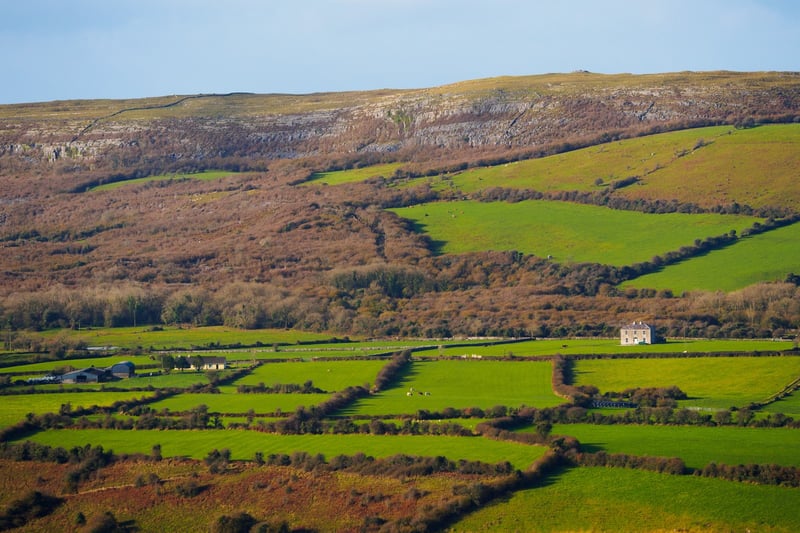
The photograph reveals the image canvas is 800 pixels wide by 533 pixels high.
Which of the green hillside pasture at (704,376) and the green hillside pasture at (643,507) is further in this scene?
the green hillside pasture at (704,376)

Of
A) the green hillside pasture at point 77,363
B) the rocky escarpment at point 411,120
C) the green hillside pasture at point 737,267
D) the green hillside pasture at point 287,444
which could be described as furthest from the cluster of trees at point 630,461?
the rocky escarpment at point 411,120

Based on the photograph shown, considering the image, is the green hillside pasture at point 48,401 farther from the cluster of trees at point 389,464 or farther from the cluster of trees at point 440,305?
the cluster of trees at point 440,305

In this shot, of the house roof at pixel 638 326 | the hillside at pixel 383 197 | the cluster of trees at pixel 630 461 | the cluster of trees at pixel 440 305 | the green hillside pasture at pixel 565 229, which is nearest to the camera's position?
the cluster of trees at pixel 630 461

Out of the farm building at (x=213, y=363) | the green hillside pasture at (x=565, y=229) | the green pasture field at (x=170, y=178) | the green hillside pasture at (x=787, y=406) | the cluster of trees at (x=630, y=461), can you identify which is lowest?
the farm building at (x=213, y=363)

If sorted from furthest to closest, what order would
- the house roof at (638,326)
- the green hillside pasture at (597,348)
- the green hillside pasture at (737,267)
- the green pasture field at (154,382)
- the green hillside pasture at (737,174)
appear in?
the green hillside pasture at (737,174) → the green hillside pasture at (737,267) → the house roof at (638,326) → the green hillside pasture at (597,348) → the green pasture field at (154,382)

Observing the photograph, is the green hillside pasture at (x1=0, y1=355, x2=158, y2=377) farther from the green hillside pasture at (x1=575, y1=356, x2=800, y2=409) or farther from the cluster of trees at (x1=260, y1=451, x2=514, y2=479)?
the cluster of trees at (x1=260, y1=451, x2=514, y2=479)

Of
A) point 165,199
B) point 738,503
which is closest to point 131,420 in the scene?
point 738,503

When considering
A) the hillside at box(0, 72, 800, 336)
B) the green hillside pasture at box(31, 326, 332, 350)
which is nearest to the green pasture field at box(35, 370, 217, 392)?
Answer: the green hillside pasture at box(31, 326, 332, 350)

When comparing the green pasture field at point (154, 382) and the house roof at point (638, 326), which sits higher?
the house roof at point (638, 326)
